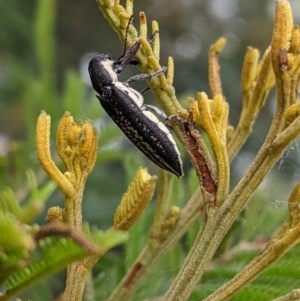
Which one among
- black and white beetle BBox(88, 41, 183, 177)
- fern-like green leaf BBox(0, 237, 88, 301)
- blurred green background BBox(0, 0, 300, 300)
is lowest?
fern-like green leaf BBox(0, 237, 88, 301)

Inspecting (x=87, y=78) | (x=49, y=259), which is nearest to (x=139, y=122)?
(x=49, y=259)

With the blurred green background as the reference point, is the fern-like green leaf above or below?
below

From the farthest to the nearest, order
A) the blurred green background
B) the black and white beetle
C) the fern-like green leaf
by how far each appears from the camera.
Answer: the blurred green background, the black and white beetle, the fern-like green leaf

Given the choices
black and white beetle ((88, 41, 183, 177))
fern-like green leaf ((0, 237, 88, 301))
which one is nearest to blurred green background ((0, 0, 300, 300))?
black and white beetle ((88, 41, 183, 177))

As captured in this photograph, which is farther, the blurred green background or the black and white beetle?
the blurred green background

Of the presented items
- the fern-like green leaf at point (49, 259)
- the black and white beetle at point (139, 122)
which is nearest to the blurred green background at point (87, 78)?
the black and white beetle at point (139, 122)

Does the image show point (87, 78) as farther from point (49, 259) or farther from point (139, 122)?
Answer: point (49, 259)

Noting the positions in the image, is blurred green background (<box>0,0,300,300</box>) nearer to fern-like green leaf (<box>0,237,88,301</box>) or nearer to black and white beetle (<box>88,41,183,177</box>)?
black and white beetle (<box>88,41,183,177</box>)

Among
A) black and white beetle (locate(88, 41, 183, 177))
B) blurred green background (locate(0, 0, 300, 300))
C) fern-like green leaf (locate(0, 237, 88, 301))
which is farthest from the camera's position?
blurred green background (locate(0, 0, 300, 300))
